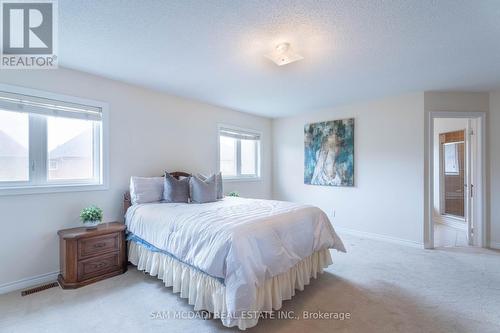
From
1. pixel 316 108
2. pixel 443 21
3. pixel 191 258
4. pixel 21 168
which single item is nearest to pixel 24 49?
pixel 21 168

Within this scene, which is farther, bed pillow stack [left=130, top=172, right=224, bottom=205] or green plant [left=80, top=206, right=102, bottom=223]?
bed pillow stack [left=130, top=172, right=224, bottom=205]

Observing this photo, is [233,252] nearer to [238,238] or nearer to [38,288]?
[238,238]

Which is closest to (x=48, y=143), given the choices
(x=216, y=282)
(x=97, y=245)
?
(x=97, y=245)

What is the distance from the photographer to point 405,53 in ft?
7.89

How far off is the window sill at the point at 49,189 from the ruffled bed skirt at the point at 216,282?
2.98ft

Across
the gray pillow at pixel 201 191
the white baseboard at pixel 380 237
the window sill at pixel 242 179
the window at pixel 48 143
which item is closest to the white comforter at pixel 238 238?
the gray pillow at pixel 201 191

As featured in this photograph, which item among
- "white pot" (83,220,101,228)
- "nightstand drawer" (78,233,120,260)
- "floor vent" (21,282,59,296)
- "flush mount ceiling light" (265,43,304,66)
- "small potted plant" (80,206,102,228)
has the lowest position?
"floor vent" (21,282,59,296)

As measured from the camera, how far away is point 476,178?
12.3 ft

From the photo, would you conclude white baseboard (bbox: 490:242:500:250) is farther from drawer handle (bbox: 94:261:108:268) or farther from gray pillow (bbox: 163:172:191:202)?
drawer handle (bbox: 94:261:108:268)

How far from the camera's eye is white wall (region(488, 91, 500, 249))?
3.62 metres

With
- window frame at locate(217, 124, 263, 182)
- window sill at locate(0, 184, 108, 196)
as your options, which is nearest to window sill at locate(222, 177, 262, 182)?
window frame at locate(217, 124, 263, 182)

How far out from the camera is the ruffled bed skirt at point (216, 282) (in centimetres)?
183

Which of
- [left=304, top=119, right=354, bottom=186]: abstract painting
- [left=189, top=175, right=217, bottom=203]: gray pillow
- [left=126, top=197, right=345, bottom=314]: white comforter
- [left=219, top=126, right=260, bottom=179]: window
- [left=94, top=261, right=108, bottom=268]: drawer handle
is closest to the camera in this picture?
[left=126, top=197, right=345, bottom=314]: white comforter

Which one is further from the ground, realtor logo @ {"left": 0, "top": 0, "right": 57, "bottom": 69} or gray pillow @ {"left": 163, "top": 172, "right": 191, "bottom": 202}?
realtor logo @ {"left": 0, "top": 0, "right": 57, "bottom": 69}
